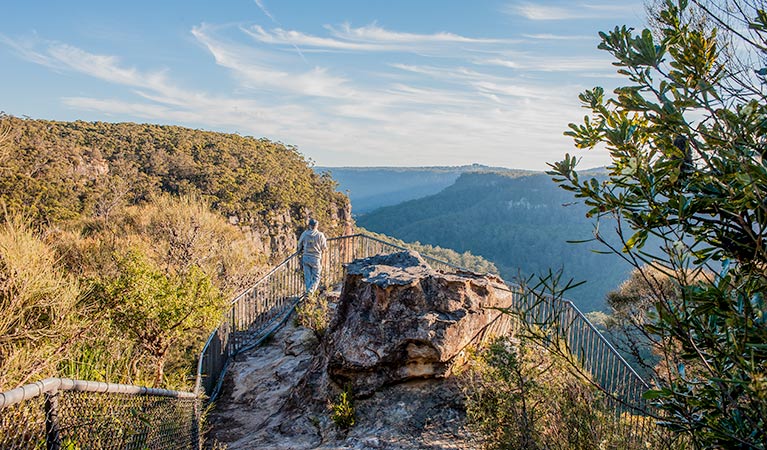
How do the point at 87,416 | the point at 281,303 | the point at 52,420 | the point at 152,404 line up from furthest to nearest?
the point at 281,303, the point at 152,404, the point at 87,416, the point at 52,420

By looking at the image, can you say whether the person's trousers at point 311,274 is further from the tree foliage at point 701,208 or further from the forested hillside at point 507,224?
the forested hillside at point 507,224

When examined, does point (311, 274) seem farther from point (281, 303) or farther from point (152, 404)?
point (152, 404)

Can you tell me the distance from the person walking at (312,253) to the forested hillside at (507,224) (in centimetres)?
5019

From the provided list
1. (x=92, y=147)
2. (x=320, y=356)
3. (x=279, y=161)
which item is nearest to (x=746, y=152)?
(x=320, y=356)

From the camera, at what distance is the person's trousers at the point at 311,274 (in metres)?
11.3

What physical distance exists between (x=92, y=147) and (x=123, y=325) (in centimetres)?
3535

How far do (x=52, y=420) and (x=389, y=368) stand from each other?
480cm

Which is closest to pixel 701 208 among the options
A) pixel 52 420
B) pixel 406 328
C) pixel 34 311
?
pixel 52 420

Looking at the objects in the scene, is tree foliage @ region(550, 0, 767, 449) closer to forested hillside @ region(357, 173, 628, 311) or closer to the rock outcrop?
the rock outcrop

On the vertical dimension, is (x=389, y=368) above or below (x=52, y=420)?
below

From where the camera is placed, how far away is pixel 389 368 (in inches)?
271

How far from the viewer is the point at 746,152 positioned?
4.95 ft

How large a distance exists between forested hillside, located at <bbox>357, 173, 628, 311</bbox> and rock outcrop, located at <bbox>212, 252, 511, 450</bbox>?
53.1 metres

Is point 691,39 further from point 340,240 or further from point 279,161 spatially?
point 279,161
